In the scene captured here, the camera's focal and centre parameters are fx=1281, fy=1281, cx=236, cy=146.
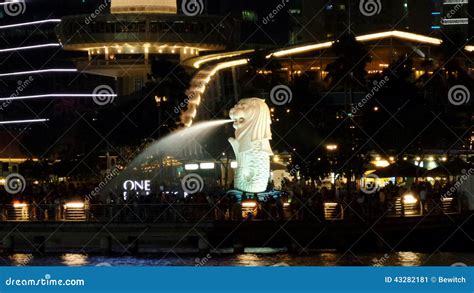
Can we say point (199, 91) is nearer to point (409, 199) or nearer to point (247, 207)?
point (247, 207)

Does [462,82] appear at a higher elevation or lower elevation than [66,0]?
lower

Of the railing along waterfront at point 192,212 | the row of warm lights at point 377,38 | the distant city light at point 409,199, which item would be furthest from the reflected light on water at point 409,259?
the row of warm lights at point 377,38

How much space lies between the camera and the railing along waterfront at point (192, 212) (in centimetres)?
5709

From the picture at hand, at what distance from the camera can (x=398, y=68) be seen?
83.9 m

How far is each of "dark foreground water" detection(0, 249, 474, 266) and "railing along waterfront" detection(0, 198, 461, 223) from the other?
5.57 feet

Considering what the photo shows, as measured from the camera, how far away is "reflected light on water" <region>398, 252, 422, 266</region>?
5273 centimetres

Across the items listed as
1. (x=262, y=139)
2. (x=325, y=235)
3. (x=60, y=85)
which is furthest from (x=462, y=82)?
(x=60, y=85)

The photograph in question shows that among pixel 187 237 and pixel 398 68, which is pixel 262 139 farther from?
pixel 398 68

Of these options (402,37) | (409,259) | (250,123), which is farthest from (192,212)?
(402,37)

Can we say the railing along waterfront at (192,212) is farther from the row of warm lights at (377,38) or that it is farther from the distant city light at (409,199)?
the row of warm lights at (377,38)

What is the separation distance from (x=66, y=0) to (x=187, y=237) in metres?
133

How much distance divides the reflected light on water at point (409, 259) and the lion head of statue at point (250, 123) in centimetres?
1006

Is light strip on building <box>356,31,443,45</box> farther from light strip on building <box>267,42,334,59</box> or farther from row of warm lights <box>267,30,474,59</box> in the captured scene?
light strip on building <box>267,42,334,59</box>

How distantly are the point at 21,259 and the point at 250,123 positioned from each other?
13.3m
